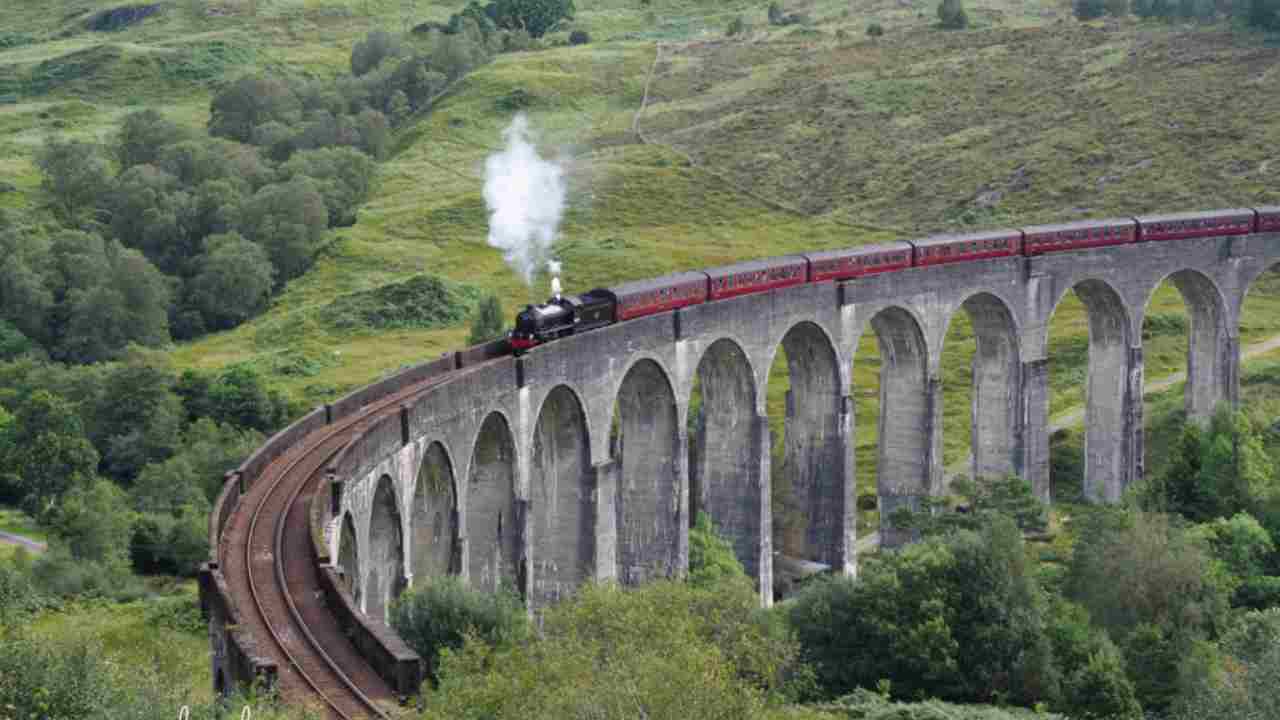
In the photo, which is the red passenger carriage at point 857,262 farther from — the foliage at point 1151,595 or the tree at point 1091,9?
the tree at point 1091,9

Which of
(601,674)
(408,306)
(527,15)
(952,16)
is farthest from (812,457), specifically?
(527,15)

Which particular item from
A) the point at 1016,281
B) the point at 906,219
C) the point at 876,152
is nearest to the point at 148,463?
the point at 1016,281

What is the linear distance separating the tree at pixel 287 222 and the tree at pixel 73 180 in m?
11.5

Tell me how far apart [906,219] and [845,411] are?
4461 cm

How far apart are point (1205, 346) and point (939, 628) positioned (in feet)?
113

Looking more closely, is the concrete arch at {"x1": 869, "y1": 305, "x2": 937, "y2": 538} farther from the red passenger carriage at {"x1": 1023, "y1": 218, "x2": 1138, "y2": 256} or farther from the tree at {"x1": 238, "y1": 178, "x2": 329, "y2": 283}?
the tree at {"x1": 238, "y1": 178, "x2": 329, "y2": 283}

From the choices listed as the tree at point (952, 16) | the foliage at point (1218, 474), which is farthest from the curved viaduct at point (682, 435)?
the tree at point (952, 16)

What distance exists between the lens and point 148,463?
74.2 meters

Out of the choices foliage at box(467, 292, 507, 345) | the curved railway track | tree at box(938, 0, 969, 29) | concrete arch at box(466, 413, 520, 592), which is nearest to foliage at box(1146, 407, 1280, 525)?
concrete arch at box(466, 413, 520, 592)

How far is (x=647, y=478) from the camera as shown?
2379 inches

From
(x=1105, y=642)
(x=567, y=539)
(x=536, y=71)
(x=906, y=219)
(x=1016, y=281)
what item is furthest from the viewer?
(x=536, y=71)

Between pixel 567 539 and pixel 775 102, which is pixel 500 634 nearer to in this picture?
pixel 567 539

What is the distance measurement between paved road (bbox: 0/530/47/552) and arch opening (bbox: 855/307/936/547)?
1234 inches

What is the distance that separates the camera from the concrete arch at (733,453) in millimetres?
62156
